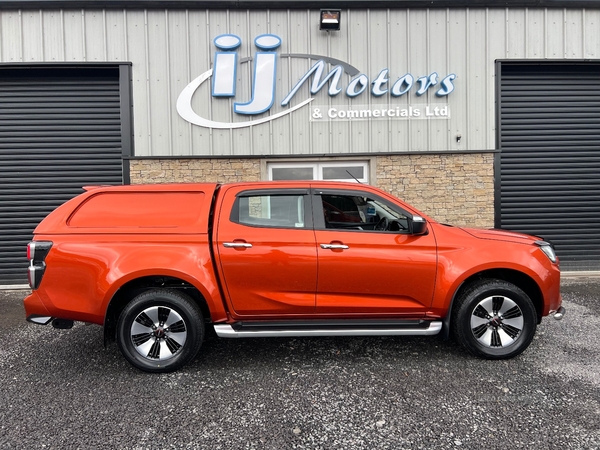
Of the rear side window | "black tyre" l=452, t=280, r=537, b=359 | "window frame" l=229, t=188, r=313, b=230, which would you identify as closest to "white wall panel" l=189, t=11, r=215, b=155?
the rear side window

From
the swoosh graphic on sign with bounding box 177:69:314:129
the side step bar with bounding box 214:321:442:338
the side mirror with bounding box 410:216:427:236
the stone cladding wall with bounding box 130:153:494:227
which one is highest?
the swoosh graphic on sign with bounding box 177:69:314:129

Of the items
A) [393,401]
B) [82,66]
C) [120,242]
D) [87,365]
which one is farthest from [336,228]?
A: [82,66]

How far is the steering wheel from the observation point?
376 cm

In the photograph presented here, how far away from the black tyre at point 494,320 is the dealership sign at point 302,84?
4694mm

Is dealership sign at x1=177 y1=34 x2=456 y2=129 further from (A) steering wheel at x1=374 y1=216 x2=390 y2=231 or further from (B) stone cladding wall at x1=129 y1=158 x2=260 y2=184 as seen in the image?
(A) steering wheel at x1=374 y1=216 x2=390 y2=231

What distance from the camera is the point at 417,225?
3564mm

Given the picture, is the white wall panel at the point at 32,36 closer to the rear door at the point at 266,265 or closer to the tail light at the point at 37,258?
the tail light at the point at 37,258

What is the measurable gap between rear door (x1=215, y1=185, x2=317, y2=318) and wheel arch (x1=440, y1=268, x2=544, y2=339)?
1.29 meters

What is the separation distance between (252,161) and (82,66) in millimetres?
3709

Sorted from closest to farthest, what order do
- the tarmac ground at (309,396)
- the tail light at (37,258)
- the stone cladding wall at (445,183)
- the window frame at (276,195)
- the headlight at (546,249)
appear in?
the tarmac ground at (309,396), the tail light at (37,258), the window frame at (276,195), the headlight at (546,249), the stone cladding wall at (445,183)

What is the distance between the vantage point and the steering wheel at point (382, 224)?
3.76 metres

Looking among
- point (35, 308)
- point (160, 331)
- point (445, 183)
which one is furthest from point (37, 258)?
point (445, 183)

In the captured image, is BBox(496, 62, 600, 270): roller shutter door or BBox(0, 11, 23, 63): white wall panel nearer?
BBox(0, 11, 23, 63): white wall panel

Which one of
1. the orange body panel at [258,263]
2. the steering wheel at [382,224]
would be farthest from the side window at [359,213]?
the orange body panel at [258,263]
